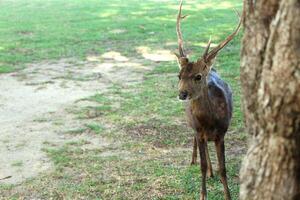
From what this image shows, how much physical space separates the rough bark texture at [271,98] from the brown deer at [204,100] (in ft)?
5.96

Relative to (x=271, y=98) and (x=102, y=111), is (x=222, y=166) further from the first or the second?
(x=102, y=111)

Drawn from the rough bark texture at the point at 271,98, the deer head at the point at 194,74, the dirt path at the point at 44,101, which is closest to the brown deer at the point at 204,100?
the deer head at the point at 194,74

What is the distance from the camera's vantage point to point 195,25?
49.6 feet

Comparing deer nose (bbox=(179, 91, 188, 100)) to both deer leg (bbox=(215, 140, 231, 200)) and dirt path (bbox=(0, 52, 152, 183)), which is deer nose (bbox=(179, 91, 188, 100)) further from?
dirt path (bbox=(0, 52, 152, 183))

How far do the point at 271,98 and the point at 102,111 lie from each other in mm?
5588

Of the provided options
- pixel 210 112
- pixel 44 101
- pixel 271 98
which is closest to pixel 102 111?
pixel 44 101

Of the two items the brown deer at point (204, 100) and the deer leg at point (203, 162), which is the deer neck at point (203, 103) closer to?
the brown deer at point (204, 100)

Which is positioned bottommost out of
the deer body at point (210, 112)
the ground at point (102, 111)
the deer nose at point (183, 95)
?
the ground at point (102, 111)

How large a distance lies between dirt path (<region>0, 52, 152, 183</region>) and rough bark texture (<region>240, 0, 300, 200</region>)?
11.8 feet

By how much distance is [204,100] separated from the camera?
5066 mm

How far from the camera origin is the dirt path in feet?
21.9

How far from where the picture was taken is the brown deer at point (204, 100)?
196 inches

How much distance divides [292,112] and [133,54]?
9568 millimetres

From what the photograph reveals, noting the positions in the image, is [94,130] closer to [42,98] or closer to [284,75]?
[42,98]
